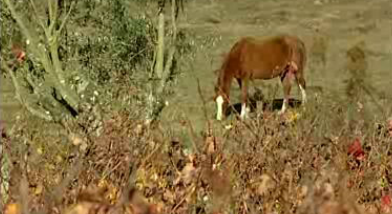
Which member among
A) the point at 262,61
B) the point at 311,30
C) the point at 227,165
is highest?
the point at 227,165

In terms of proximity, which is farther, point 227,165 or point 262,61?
point 262,61

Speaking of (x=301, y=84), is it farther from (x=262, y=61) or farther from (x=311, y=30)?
(x=311, y=30)

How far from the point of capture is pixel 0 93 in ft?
67.2

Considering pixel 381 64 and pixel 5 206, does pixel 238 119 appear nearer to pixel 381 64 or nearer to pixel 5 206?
pixel 5 206

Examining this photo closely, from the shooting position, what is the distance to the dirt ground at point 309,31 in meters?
22.2

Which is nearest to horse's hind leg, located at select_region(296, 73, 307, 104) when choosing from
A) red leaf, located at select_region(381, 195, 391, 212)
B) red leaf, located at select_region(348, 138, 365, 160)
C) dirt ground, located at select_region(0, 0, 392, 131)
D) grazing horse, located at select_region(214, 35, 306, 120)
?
grazing horse, located at select_region(214, 35, 306, 120)

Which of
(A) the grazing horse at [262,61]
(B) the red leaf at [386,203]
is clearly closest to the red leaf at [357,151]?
(B) the red leaf at [386,203]

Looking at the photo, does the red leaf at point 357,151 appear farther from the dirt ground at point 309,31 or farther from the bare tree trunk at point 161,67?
the dirt ground at point 309,31

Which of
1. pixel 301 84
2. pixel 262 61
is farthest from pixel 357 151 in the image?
pixel 262 61

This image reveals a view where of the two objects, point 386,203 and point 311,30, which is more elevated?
point 386,203

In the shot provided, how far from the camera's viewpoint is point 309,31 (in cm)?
2834

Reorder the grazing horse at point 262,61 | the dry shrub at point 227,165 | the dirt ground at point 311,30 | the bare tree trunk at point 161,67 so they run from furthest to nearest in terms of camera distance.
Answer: the dirt ground at point 311,30 < the grazing horse at point 262,61 < the bare tree trunk at point 161,67 < the dry shrub at point 227,165

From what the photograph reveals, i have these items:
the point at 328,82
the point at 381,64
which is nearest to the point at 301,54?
the point at 328,82

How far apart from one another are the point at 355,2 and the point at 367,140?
26.9 metres
